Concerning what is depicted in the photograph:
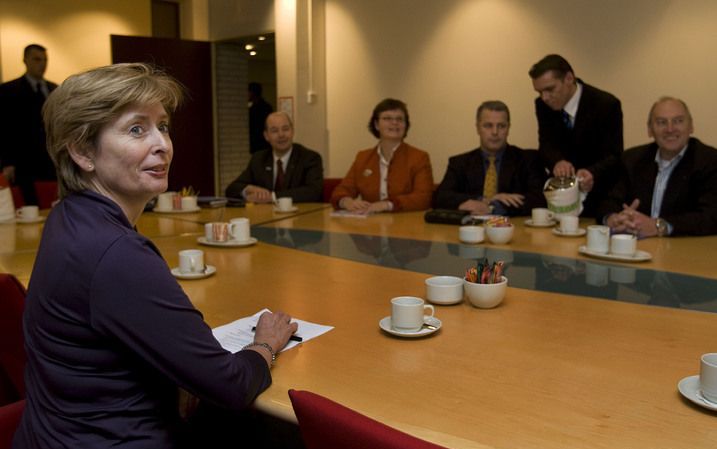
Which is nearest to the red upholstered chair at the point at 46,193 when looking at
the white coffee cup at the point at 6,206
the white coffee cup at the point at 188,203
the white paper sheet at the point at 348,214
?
the white coffee cup at the point at 6,206

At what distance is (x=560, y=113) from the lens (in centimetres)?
388

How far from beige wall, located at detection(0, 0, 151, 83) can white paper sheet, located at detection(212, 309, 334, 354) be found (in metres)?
6.34

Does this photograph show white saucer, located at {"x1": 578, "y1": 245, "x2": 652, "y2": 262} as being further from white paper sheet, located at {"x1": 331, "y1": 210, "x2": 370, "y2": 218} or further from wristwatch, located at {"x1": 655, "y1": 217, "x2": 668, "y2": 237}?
white paper sheet, located at {"x1": 331, "y1": 210, "x2": 370, "y2": 218}

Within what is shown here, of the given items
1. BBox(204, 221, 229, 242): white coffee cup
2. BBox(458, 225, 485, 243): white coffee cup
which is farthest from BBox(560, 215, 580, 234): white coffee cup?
BBox(204, 221, 229, 242): white coffee cup

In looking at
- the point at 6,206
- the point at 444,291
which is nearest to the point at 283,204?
the point at 6,206

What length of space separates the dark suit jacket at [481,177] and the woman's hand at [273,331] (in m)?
2.31

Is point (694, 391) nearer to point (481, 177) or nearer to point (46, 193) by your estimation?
point (481, 177)

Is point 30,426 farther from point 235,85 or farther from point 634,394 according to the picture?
point 235,85

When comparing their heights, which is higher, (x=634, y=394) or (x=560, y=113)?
(x=560, y=113)

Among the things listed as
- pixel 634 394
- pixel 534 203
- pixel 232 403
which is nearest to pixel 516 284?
pixel 634 394

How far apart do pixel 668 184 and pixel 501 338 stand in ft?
6.85

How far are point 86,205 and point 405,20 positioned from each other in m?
4.89

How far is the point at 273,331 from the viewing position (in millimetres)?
1416

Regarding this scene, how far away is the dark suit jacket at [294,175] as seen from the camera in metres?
4.30
